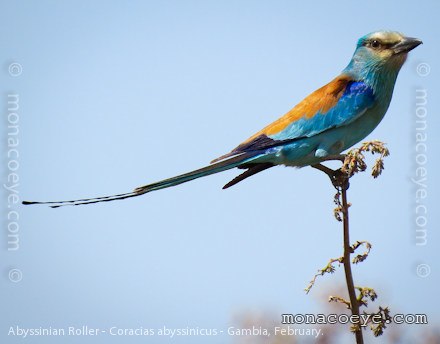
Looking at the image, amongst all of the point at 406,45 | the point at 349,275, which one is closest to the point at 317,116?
the point at 406,45

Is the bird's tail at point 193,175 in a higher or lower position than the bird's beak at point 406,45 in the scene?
lower

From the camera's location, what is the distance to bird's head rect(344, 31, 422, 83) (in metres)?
5.36

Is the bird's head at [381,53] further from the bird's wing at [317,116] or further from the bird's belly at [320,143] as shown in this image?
the bird's belly at [320,143]

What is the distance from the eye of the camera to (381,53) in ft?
17.9

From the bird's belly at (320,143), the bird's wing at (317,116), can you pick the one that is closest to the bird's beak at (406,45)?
the bird's wing at (317,116)

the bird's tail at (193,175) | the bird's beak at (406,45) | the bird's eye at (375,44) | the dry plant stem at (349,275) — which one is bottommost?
the dry plant stem at (349,275)

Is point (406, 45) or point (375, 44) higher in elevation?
point (375, 44)

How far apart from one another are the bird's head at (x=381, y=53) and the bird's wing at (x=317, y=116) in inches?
5.6

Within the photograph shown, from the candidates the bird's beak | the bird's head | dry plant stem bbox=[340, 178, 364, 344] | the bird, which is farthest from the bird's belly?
dry plant stem bbox=[340, 178, 364, 344]

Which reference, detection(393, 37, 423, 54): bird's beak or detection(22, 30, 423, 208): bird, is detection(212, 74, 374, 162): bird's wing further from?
detection(393, 37, 423, 54): bird's beak

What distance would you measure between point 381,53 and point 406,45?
214mm

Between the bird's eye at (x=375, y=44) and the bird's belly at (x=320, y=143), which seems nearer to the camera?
the bird's belly at (x=320, y=143)

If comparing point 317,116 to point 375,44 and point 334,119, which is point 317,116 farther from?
point 375,44

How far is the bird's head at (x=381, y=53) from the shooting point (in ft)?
17.6
